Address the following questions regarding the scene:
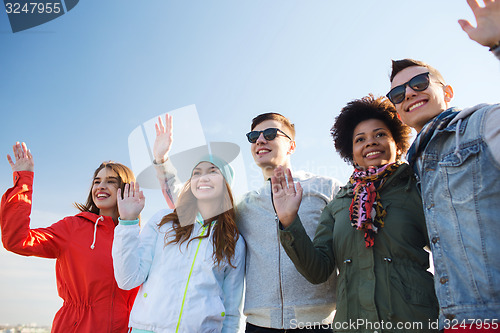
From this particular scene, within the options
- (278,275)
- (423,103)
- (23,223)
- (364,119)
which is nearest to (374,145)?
(364,119)

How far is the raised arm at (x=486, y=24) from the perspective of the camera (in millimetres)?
2391

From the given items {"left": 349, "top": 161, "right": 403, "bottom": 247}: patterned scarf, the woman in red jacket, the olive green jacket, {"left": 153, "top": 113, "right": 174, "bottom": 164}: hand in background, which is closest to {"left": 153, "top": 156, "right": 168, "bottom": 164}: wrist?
{"left": 153, "top": 113, "right": 174, "bottom": 164}: hand in background

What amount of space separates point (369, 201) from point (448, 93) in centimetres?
134

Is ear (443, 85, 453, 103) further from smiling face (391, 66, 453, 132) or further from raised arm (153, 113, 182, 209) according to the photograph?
raised arm (153, 113, 182, 209)

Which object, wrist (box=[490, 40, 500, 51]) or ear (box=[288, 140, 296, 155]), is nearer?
wrist (box=[490, 40, 500, 51])

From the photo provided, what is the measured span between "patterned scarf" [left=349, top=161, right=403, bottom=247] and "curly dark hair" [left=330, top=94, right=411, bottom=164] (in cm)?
91

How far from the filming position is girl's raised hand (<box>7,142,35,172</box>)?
4867 millimetres

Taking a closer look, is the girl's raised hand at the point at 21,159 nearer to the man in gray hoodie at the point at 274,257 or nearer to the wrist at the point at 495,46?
the man in gray hoodie at the point at 274,257

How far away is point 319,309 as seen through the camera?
345 cm

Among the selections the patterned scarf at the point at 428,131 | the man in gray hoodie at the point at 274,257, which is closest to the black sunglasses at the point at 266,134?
the man in gray hoodie at the point at 274,257

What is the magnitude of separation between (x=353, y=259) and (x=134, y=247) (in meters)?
2.28

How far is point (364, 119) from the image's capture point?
13.6ft

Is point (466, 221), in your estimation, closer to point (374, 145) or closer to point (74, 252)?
point (374, 145)

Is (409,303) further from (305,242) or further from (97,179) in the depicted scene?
(97,179)
